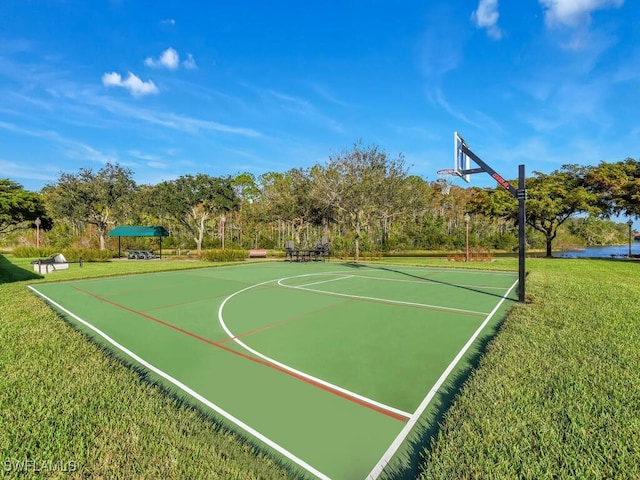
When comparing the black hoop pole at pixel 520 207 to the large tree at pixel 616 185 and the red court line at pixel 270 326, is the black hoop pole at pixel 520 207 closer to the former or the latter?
the red court line at pixel 270 326

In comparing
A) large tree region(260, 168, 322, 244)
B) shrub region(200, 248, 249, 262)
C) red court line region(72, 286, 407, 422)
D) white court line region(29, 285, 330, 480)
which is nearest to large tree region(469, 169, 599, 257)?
large tree region(260, 168, 322, 244)

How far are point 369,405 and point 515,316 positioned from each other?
15.0 feet

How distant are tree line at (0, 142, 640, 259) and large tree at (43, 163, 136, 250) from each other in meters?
0.09

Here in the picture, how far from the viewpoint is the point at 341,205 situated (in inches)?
1056

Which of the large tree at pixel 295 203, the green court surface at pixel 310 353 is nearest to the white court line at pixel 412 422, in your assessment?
the green court surface at pixel 310 353

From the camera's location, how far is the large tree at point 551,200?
25.0m

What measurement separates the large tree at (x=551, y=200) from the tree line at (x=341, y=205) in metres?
0.08

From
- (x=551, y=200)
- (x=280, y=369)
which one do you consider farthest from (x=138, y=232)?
(x=551, y=200)

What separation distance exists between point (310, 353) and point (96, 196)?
116 feet

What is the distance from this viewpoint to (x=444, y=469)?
224 cm

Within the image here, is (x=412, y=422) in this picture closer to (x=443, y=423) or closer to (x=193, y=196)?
(x=443, y=423)

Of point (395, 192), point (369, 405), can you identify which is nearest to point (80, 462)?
point (369, 405)

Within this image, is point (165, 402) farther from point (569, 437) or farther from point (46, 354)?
point (569, 437)

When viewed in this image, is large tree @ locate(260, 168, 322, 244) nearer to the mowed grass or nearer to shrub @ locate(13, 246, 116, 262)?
shrub @ locate(13, 246, 116, 262)
